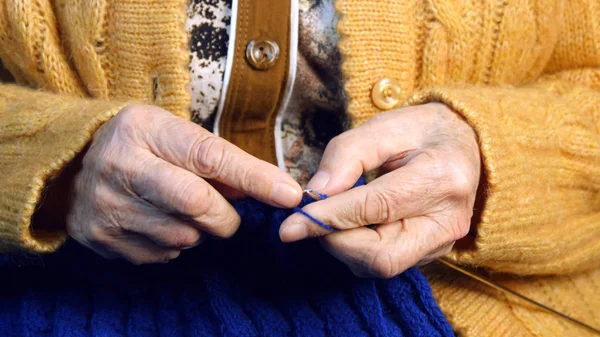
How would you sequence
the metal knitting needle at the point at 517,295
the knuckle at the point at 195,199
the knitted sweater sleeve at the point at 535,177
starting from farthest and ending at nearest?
the metal knitting needle at the point at 517,295 → the knitted sweater sleeve at the point at 535,177 → the knuckle at the point at 195,199

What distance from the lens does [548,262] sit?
856 millimetres

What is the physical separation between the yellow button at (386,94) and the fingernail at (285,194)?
0.33 m

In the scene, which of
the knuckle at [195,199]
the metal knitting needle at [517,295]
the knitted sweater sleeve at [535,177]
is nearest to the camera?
the knuckle at [195,199]

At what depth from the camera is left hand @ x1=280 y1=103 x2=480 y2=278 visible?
2.05 ft

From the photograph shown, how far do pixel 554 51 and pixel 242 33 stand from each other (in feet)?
1.96

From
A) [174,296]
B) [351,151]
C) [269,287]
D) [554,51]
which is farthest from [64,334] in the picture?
[554,51]

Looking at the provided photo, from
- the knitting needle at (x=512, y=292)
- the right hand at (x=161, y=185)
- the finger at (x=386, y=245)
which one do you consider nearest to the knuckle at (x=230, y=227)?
the right hand at (x=161, y=185)

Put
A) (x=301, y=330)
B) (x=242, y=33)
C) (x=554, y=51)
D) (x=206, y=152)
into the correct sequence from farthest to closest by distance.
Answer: (x=554, y=51), (x=242, y=33), (x=301, y=330), (x=206, y=152)

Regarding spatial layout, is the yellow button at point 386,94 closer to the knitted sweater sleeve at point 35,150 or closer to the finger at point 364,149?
the finger at point 364,149

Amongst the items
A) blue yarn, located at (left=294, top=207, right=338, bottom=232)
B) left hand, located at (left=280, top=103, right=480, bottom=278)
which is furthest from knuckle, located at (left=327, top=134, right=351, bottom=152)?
blue yarn, located at (left=294, top=207, right=338, bottom=232)

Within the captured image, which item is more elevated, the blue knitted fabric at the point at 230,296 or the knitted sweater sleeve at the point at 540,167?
the knitted sweater sleeve at the point at 540,167

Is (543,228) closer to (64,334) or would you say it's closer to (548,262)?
(548,262)

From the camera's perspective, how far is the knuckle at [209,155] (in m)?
0.62

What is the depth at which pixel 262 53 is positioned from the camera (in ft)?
2.79
